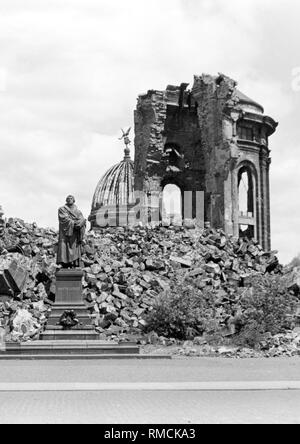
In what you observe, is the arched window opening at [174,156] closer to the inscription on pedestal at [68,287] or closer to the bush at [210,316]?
the bush at [210,316]

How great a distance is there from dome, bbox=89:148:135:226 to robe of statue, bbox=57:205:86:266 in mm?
52830

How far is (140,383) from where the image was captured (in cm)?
1210

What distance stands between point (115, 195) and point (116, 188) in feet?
4.63

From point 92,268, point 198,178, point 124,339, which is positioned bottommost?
point 124,339

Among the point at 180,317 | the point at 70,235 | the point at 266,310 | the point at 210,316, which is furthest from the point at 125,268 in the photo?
the point at 70,235

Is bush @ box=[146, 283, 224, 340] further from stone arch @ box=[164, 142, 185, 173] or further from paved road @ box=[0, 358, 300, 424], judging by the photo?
stone arch @ box=[164, 142, 185, 173]

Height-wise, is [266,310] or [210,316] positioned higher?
[266,310]

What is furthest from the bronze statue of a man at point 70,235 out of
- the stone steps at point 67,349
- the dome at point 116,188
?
the dome at point 116,188

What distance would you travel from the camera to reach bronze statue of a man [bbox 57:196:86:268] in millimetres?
21156

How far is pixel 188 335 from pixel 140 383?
1148 cm

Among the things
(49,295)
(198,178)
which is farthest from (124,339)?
(198,178)

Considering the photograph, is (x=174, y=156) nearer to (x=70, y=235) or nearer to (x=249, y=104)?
(x=249, y=104)

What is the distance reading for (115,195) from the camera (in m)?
79.4

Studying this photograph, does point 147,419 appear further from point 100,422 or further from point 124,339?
point 124,339
